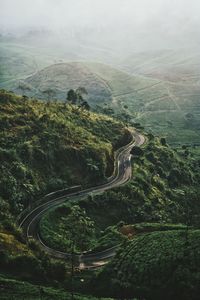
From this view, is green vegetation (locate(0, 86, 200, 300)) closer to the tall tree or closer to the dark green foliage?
the tall tree

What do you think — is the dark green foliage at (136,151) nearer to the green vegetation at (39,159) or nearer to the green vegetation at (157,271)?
the green vegetation at (39,159)

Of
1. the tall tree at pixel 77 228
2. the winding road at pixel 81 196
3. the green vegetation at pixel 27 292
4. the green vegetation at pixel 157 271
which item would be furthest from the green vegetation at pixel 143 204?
the green vegetation at pixel 27 292

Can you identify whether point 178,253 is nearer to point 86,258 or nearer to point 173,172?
point 86,258

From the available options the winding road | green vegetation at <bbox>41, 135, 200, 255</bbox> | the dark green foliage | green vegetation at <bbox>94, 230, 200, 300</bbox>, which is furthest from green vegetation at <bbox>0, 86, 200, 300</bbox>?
the winding road

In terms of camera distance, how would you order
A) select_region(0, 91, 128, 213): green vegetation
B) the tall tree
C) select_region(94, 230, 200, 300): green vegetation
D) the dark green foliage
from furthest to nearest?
the dark green foliage, select_region(0, 91, 128, 213): green vegetation, the tall tree, select_region(94, 230, 200, 300): green vegetation

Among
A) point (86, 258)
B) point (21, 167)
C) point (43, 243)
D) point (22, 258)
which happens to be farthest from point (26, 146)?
point (22, 258)

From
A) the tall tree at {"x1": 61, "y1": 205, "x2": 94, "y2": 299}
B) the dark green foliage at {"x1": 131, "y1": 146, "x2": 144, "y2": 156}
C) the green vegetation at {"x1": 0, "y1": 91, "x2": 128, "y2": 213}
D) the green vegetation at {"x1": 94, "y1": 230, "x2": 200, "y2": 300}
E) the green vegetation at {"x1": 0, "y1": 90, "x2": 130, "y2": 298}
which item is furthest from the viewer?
the dark green foliage at {"x1": 131, "y1": 146, "x2": 144, "y2": 156}

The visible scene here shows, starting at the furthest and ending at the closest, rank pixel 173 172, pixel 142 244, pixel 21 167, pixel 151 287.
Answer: pixel 173 172 → pixel 21 167 → pixel 142 244 → pixel 151 287
